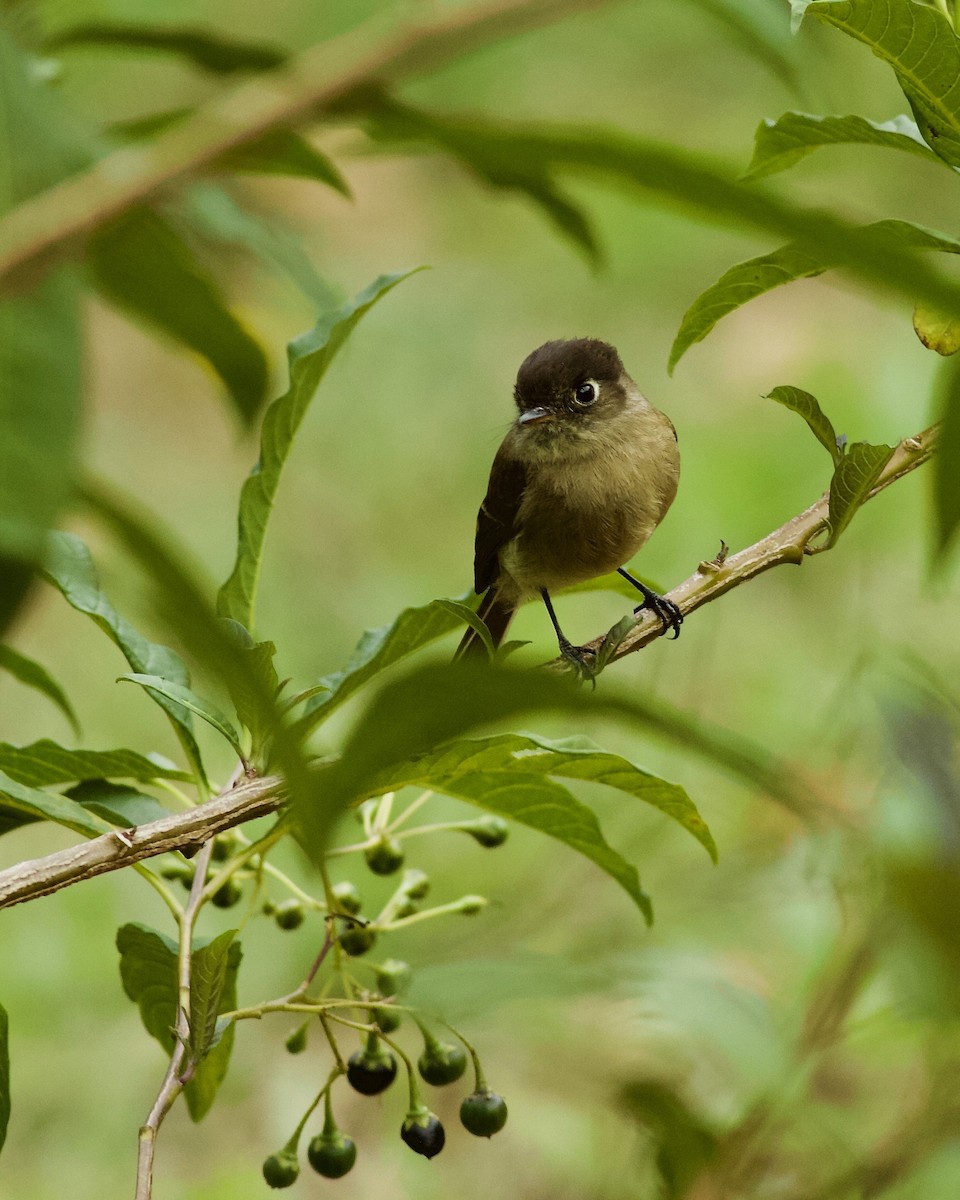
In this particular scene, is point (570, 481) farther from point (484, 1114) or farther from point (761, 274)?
point (484, 1114)

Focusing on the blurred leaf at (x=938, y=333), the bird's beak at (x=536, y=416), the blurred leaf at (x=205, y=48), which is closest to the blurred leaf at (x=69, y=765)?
the blurred leaf at (x=205, y=48)

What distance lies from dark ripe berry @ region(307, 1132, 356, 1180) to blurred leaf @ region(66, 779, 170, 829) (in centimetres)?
44

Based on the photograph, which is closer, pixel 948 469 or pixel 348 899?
pixel 948 469

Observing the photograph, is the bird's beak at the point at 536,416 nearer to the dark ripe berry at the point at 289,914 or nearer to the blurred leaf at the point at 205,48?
the blurred leaf at the point at 205,48

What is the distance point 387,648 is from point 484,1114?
21.3 inches

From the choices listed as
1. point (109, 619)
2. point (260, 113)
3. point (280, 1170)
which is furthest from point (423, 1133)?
point (260, 113)

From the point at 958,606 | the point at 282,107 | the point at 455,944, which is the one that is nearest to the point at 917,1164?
the point at 455,944

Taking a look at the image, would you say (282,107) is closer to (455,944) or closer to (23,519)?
(23,519)

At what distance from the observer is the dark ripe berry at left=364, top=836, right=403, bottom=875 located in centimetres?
172

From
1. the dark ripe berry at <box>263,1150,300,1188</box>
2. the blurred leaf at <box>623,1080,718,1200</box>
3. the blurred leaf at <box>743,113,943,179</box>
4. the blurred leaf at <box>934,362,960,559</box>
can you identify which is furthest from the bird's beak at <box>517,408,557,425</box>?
the blurred leaf at <box>934,362,960,559</box>

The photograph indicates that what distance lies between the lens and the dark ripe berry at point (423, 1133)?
1.57 m

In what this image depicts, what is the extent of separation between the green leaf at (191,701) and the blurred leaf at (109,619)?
44mm

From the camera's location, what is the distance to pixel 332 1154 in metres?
1.65

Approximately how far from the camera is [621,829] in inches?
127
